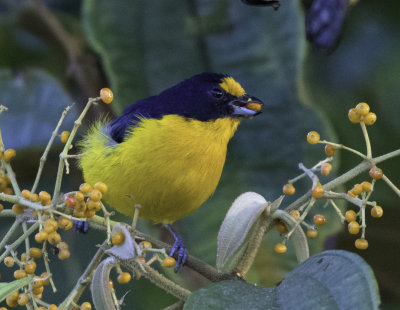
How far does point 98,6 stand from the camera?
1.56 metres

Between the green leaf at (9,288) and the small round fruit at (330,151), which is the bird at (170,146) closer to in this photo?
the small round fruit at (330,151)

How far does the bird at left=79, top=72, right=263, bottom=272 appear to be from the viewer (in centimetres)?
131

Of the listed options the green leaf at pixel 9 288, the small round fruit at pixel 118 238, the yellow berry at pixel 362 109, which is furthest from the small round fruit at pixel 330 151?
the green leaf at pixel 9 288

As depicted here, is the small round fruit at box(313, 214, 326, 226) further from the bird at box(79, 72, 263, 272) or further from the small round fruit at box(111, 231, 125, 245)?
the bird at box(79, 72, 263, 272)

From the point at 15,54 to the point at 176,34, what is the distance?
486mm

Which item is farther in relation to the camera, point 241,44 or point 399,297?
point 241,44

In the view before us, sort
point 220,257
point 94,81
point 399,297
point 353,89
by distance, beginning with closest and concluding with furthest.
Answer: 1. point 220,257
2. point 399,297
3. point 353,89
4. point 94,81

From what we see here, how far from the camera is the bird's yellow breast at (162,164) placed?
1.30 metres

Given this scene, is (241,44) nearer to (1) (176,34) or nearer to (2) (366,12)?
(1) (176,34)

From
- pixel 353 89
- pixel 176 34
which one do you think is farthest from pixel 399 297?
pixel 176 34

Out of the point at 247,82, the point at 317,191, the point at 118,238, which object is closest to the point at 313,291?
the point at 317,191

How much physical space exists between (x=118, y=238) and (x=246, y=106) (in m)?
0.74

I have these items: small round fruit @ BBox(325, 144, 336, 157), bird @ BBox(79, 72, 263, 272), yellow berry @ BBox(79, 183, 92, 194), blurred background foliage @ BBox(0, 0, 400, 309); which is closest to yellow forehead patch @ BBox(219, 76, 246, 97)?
bird @ BBox(79, 72, 263, 272)

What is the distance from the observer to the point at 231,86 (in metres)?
1.44
